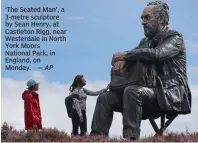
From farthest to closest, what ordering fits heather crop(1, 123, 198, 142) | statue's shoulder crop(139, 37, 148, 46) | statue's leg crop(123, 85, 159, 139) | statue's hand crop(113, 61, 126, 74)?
1. statue's shoulder crop(139, 37, 148, 46)
2. statue's hand crop(113, 61, 126, 74)
3. statue's leg crop(123, 85, 159, 139)
4. heather crop(1, 123, 198, 142)

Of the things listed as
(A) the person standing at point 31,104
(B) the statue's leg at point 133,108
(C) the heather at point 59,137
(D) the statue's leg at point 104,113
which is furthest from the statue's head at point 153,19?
(A) the person standing at point 31,104

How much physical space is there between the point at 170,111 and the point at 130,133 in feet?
3.07

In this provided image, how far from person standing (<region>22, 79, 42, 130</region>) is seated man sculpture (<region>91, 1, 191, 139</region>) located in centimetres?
246

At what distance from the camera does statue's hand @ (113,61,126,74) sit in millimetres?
13844

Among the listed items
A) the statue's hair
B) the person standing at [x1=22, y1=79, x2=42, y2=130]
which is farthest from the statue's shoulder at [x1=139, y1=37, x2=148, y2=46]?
the person standing at [x1=22, y1=79, x2=42, y2=130]

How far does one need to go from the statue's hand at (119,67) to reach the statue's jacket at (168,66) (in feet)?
0.38

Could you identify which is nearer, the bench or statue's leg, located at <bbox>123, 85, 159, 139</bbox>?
statue's leg, located at <bbox>123, 85, 159, 139</bbox>

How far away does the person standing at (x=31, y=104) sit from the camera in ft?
53.8

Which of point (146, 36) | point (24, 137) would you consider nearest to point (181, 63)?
point (146, 36)

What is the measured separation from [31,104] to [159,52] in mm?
3828

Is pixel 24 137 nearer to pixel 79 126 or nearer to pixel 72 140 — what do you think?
pixel 72 140

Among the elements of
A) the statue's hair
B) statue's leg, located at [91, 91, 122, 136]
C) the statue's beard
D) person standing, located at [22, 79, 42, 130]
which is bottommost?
statue's leg, located at [91, 91, 122, 136]

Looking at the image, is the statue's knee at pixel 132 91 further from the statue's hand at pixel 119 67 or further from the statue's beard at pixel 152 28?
the statue's beard at pixel 152 28

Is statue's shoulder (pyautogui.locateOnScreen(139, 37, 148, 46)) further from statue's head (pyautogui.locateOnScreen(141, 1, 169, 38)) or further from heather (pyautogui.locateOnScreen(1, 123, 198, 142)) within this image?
heather (pyautogui.locateOnScreen(1, 123, 198, 142))
